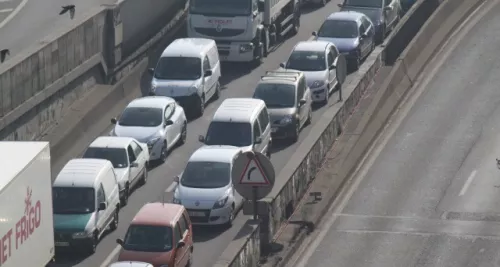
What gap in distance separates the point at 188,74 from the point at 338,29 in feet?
25.7

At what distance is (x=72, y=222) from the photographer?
119ft

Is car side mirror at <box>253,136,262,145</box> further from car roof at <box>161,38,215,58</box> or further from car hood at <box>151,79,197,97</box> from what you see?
car roof at <box>161,38,215,58</box>

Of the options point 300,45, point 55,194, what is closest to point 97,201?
point 55,194

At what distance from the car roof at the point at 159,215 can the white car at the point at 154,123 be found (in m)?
7.37

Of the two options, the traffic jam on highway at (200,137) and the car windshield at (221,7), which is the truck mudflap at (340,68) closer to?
the traffic jam on highway at (200,137)

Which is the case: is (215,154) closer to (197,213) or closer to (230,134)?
(197,213)

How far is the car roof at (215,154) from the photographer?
127ft

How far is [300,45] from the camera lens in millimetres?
49875

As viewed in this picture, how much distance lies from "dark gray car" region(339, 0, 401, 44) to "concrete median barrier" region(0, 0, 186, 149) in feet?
23.7

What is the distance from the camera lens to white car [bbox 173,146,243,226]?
123 ft

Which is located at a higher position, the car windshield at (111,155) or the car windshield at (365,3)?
the car windshield at (111,155)

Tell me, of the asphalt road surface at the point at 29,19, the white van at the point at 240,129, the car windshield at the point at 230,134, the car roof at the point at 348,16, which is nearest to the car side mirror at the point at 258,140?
the white van at the point at 240,129

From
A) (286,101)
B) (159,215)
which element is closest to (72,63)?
(286,101)

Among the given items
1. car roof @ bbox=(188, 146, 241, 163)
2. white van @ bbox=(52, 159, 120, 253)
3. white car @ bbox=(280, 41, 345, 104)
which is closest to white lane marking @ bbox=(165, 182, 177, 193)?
car roof @ bbox=(188, 146, 241, 163)
